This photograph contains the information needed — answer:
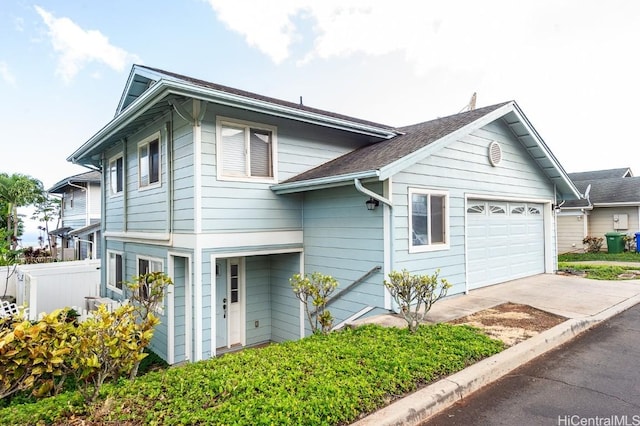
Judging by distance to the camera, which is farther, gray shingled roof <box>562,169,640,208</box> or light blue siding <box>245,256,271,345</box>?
gray shingled roof <box>562,169,640,208</box>

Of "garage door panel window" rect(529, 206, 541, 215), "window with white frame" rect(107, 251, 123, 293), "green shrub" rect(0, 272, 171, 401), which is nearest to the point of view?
"green shrub" rect(0, 272, 171, 401)

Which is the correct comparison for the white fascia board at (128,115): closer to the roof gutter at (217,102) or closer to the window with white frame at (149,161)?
the roof gutter at (217,102)

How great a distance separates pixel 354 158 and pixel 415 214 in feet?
6.51

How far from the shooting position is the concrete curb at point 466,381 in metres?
3.20

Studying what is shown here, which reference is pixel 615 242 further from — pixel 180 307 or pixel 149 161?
pixel 149 161

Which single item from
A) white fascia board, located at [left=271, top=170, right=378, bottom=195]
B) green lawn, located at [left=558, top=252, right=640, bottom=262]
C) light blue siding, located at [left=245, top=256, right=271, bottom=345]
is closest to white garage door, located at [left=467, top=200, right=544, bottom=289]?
white fascia board, located at [left=271, top=170, right=378, bottom=195]

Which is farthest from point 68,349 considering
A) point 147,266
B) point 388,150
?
point 388,150

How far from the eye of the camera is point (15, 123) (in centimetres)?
2758

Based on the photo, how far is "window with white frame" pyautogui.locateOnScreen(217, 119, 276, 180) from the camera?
23.7ft

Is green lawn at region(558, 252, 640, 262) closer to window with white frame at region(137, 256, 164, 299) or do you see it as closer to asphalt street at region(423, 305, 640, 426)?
asphalt street at region(423, 305, 640, 426)

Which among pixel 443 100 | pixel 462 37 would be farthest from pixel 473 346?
pixel 443 100

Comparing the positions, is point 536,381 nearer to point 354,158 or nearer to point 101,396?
point 101,396

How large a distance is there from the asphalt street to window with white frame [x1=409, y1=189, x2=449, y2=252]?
9.72 feet

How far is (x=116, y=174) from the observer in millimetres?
11047
